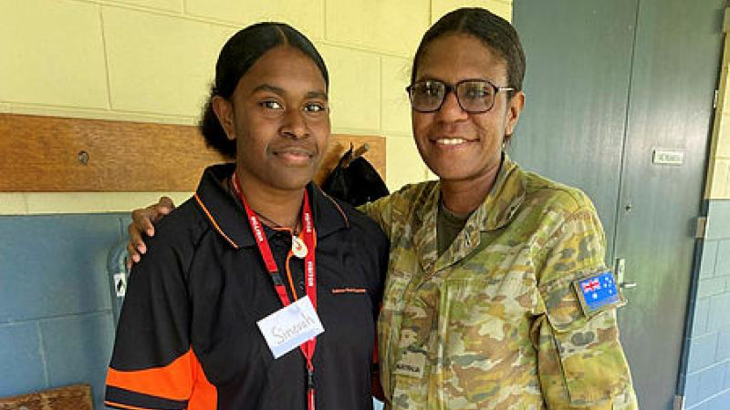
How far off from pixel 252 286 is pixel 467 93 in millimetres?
570

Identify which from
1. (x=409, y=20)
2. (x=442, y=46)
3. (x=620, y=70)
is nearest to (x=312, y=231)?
(x=442, y=46)

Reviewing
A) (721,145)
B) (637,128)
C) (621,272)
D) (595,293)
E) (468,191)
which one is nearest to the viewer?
(595,293)

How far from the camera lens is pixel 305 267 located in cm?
92

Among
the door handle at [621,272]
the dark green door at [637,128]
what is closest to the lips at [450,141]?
the dark green door at [637,128]

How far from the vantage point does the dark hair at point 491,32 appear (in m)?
0.87

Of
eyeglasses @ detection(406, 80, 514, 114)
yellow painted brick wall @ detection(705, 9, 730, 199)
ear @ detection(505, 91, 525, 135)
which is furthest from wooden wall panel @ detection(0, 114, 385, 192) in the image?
yellow painted brick wall @ detection(705, 9, 730, 199)

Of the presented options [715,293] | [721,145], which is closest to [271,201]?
[721,145]

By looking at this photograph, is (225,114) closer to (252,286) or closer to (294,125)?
(294,125)

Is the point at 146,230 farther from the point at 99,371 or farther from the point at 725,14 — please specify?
Answer: the point at 725,14

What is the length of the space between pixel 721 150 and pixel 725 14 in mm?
787

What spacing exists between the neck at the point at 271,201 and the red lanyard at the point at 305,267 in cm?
2

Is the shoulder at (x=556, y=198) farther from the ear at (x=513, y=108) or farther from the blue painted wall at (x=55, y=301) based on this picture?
the blue painted wall at (x=55, y=301)

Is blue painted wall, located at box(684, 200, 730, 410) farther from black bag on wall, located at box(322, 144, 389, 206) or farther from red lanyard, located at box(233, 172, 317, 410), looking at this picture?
red lanyard, located at box(233, 172, 317, 410)

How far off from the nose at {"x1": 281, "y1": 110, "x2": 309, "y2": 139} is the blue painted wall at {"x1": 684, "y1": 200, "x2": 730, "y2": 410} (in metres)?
2.87
